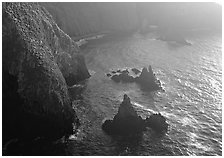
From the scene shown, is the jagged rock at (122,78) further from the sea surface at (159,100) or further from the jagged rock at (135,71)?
the jagged rock at (135,71)

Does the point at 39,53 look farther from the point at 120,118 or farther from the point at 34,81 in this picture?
the point at 120,118

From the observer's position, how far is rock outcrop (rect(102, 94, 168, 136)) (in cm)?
6956

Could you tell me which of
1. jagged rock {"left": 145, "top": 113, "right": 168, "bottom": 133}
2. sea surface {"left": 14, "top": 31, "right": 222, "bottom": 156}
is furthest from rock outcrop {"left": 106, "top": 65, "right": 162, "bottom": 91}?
jagged rock {"left": 145, "top": 113, "right": 168, "bottom": 133}

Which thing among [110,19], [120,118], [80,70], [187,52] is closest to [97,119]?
[120,118]

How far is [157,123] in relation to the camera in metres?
71.0

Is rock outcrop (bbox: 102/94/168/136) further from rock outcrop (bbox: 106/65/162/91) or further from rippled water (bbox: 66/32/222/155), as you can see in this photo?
rock outcrop (bbox: 106/65/162/91)

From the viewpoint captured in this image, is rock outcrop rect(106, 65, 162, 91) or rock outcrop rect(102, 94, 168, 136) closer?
rock outcrop rect(102, 94, 168, 136)

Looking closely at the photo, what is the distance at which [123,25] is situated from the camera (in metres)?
193

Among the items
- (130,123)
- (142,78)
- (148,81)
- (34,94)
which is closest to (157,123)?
(130,123)

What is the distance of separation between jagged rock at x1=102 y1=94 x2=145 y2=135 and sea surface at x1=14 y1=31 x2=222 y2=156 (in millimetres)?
1969

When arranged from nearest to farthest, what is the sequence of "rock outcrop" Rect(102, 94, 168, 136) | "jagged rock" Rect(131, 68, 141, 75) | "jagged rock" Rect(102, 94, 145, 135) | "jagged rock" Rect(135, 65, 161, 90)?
"jagged rock" Rect(102, 94, 145, 135) < "rock outcrop" Rect(102, 94, 168, 136) < "jagged rock" Rect(135, 65, 161, 90) < "jagged rock" Rect(131, 68, 141, 75)

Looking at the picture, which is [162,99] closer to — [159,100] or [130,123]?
[159,100]

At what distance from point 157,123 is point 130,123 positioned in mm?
6041

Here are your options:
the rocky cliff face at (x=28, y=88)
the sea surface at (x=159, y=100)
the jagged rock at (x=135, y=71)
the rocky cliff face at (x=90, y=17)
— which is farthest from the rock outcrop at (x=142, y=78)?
the rocky cliff face at (x=90, y=17)
